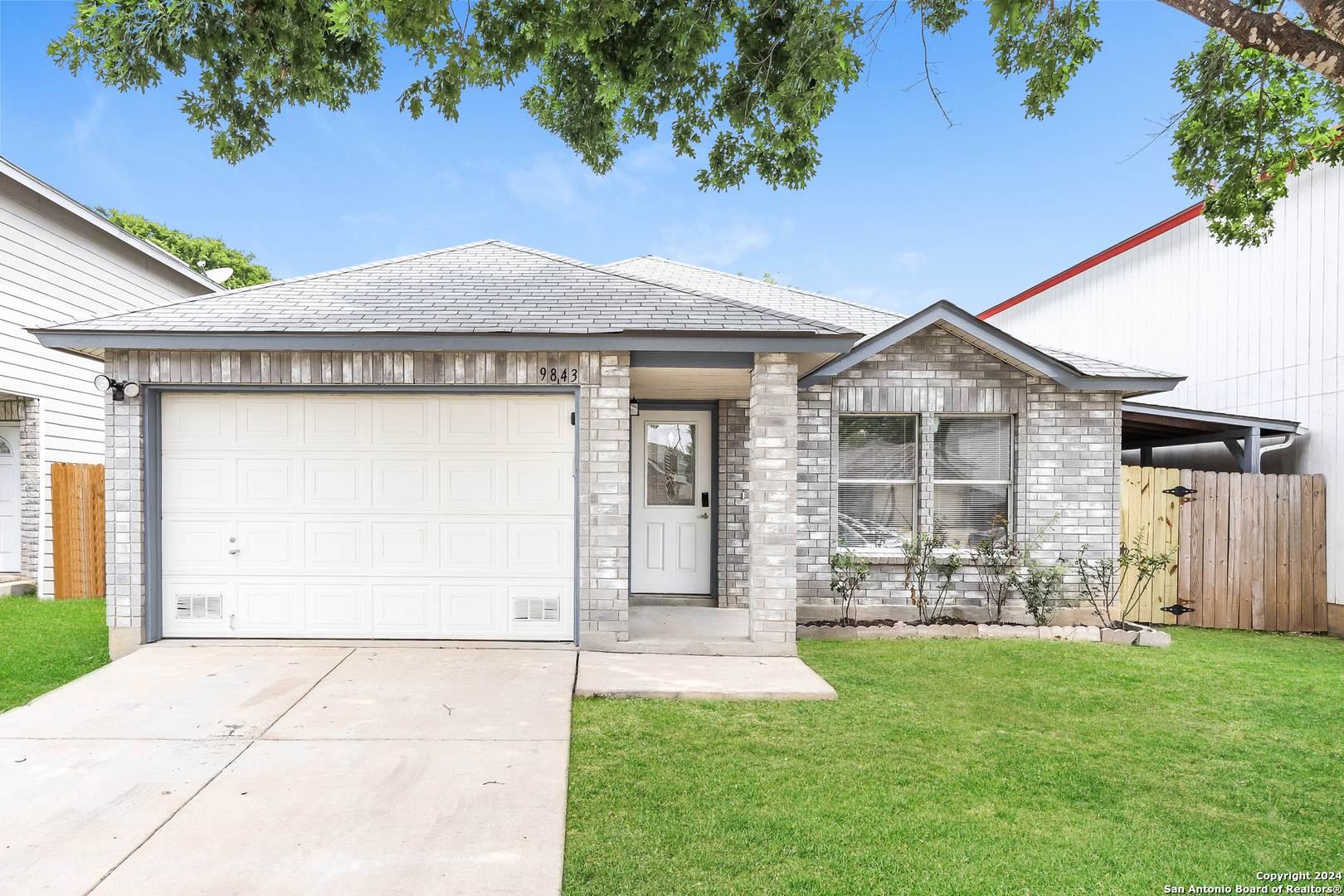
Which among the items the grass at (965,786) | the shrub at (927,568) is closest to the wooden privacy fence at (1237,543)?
the grass at (965,786)

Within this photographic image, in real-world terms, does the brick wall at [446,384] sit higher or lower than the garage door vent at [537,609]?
higher

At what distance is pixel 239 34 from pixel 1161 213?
1345 centimetres

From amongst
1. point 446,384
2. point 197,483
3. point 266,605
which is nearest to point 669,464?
point 446,384

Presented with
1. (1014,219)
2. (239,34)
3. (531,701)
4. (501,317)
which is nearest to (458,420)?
(501,317)

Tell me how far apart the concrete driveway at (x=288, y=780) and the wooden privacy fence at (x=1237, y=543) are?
7664 mm

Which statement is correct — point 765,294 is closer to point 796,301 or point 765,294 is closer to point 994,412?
point 796,301

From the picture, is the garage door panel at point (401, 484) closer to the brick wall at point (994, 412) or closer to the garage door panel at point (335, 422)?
the garage door panel at point (335, 422)

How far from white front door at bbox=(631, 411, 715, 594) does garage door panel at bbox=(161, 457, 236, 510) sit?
4.34m

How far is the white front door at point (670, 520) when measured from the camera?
8.30 m

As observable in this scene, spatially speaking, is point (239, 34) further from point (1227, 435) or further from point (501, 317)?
point (1227, 435)

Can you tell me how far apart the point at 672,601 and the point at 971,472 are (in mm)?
4018

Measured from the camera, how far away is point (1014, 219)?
83.9 feet

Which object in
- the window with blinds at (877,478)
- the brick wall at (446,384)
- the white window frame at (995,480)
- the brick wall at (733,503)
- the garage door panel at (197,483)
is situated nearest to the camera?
the brick wall at (446,384)

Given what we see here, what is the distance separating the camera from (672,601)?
814cm
